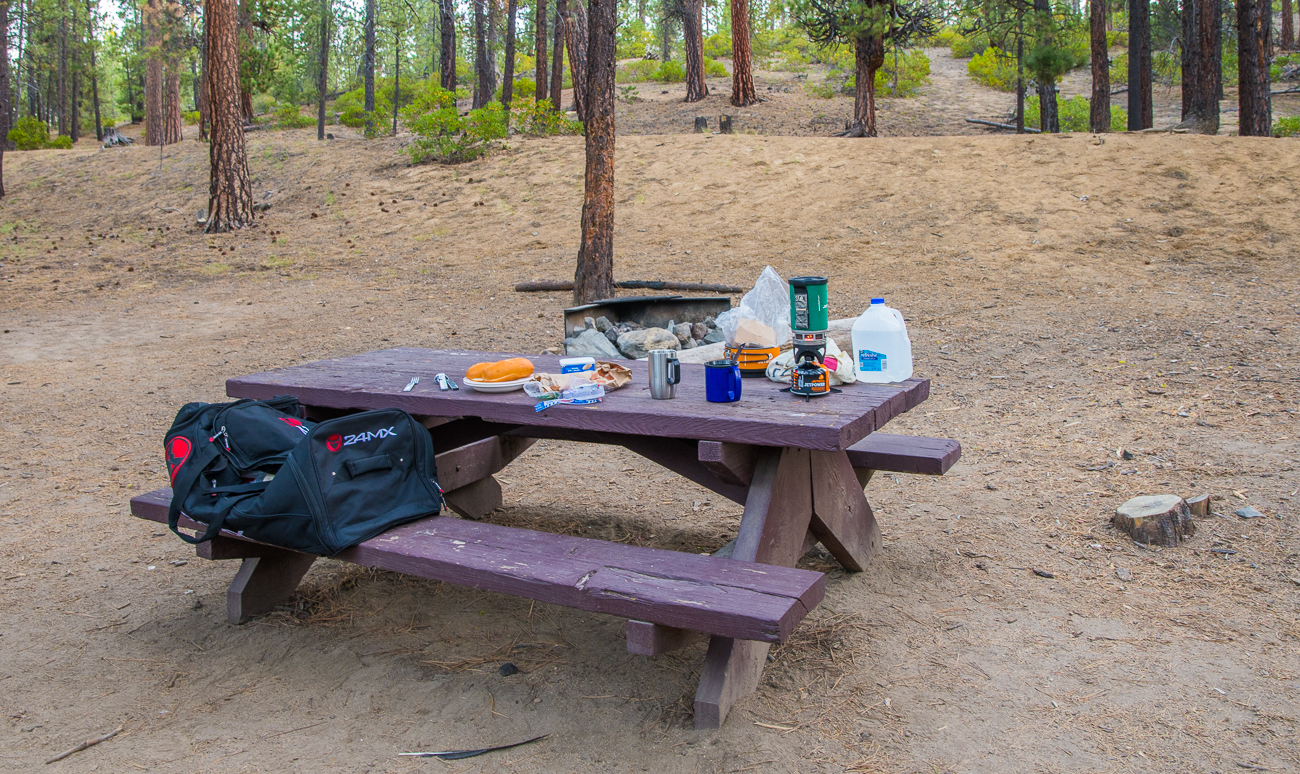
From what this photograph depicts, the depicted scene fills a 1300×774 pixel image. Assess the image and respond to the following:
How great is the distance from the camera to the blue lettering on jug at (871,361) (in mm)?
3105

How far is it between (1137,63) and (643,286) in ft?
36.4

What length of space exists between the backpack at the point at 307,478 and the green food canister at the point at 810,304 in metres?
1.30

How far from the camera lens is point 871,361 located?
3.12 meters

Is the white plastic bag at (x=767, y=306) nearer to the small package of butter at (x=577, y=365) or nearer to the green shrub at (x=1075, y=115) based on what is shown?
the small package of butter at (x=577, y=365)

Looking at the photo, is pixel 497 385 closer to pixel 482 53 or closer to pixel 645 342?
pixel 645 342

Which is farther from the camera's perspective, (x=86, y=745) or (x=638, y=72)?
(x=638, y=72)

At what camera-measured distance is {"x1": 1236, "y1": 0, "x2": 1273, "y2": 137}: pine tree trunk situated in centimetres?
1265

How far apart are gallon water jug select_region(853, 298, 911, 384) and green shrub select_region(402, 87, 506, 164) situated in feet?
43.5

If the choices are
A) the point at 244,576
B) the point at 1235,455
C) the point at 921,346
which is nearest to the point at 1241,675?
the point at 1235,455

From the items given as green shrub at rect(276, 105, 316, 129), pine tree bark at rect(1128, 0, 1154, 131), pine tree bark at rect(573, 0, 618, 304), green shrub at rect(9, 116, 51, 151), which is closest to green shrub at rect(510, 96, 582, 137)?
→ pine tree bark at rect(573, 0, 618, 304)

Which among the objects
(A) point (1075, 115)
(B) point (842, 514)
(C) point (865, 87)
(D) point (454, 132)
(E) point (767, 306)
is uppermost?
(A) point (1075, 115)

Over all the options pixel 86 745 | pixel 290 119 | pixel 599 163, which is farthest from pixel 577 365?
pixel 290 119

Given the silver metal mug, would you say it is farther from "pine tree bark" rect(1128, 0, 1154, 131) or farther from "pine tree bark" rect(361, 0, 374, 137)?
"pine tree bark" rect(361, 0, 374, 137)

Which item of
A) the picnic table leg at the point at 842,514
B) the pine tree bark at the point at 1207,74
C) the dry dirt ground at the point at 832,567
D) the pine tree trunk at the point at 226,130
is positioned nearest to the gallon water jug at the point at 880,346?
the picnic table leg at the point at 842,514
